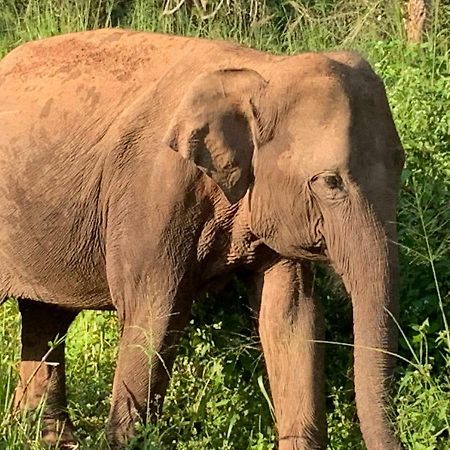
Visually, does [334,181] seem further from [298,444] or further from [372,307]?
[298,444]

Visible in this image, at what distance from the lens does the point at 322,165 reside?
4.04 m

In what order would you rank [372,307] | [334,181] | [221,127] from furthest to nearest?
1. [221,127]
2. [334,181]
3. [372,307]

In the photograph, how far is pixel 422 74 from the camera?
Result: 6.34 metres

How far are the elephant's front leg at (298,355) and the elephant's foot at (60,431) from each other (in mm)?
902

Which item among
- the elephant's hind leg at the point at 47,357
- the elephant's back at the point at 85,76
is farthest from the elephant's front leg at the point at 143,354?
the elephant's hind leg at the point at 47,357

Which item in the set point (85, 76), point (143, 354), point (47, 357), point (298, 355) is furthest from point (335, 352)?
point (85, 76)

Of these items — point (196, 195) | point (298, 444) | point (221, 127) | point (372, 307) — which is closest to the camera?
point (372, 307)

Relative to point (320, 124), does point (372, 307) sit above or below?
below

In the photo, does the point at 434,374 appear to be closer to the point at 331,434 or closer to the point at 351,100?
the point at 331,434

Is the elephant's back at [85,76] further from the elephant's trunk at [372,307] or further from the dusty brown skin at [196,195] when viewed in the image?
the elephant's trunk at [372,307]

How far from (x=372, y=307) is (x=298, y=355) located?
782mm

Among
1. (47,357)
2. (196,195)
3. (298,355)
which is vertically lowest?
(47,357)

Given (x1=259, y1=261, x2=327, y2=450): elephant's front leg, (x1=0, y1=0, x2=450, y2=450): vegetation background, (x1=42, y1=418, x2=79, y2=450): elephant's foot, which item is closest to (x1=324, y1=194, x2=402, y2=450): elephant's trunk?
(x1=0, y1=0, x2=450, y2=450): vegetation background

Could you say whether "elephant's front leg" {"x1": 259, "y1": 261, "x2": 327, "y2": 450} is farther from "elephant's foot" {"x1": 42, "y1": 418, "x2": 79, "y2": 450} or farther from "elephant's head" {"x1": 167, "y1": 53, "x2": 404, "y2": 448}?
"elephant's foot" {"x1": 42, "y1": 418, "x2": 79, "y2": 450}
